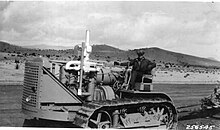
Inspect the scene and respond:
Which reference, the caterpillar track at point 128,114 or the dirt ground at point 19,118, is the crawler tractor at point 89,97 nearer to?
the caterpillar track at point 128,114

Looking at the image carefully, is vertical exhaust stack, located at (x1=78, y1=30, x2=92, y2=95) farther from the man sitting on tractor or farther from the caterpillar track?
the man sitting on tractor

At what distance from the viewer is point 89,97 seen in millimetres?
6867

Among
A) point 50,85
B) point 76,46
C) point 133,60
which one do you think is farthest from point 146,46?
point 50,85

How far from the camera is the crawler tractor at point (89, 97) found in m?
6.18

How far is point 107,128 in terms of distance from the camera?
676cm

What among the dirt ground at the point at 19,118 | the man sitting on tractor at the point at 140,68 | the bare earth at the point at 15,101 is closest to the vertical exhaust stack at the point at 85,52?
the dirt ground at the point at 19,118

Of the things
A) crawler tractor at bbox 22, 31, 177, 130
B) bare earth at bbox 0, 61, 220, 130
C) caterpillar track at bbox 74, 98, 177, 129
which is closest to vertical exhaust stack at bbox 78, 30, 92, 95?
crawler tractor at bbox 22, 31, 177, 130

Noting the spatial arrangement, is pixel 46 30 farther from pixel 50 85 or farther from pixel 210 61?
pixel 210 61

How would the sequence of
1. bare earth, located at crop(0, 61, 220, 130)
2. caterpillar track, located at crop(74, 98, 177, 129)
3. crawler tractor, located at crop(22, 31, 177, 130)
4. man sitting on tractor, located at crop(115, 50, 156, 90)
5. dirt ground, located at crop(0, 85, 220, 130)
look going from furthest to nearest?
1. bare earth, located at crop(0, 61, 220, 130)
2. man sitting on tractor, located at crop(115, 50, 156, 90)
3. dirt ground, located at crop(0, 85, 220, 130)
4. caterpillar track, located at crop(74, 98, 177, 129)
5. crawler tractor, located at crop(22, 31, 177, 130)

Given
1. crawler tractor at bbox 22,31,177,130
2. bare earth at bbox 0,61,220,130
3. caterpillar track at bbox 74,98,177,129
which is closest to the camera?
crawler tractor at bbox 22,31,177,130

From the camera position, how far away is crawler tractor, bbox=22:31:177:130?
20.3 ft

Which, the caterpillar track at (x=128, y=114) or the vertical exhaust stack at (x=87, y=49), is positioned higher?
the vertical exhaust stack at (x=87, y=49)

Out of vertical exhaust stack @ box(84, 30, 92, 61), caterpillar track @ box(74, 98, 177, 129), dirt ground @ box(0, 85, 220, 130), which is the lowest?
dirt ground @ box(0, 85, 220, 130)

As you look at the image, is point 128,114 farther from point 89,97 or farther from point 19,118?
point 19,118
